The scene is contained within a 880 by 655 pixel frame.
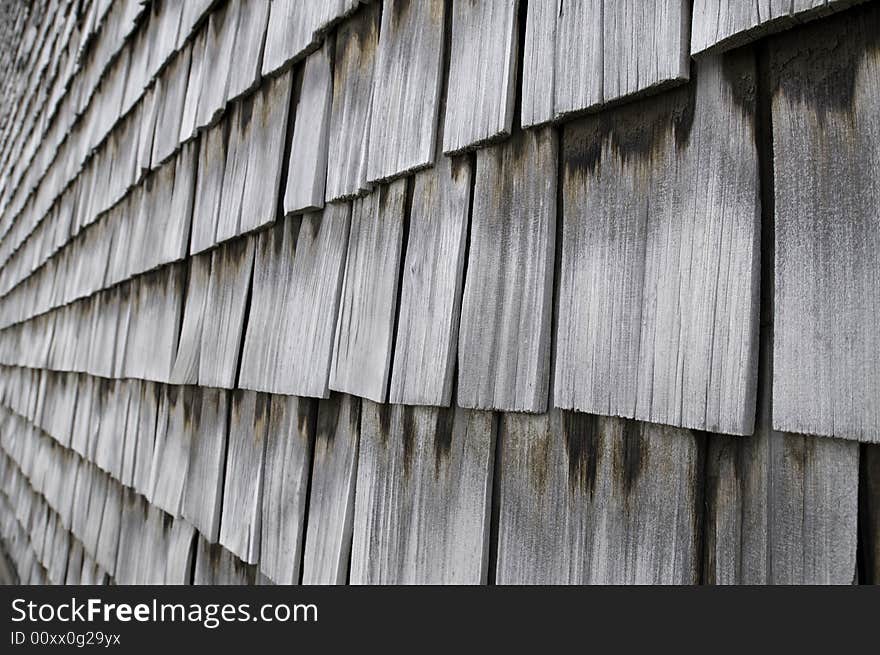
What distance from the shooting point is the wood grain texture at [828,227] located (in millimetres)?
686

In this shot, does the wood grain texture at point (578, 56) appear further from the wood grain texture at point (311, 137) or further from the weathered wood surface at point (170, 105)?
the weathered wood surface at point (170, 105)

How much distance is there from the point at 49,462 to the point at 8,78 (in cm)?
404

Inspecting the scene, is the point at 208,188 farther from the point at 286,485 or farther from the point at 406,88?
the point at 406,88

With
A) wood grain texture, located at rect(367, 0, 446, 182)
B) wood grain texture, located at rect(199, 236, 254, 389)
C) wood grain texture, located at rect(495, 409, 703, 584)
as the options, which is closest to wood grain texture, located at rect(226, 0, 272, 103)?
wood grain texture, located at rect(199, 236, 254, 389)

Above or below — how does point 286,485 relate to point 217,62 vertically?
below

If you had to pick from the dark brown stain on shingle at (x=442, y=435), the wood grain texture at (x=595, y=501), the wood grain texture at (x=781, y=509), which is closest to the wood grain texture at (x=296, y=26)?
the dark brown stain on shingle at (x=442, y=435)

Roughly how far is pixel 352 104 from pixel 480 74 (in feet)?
1.45

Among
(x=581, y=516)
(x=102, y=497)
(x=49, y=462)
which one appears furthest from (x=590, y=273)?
(x=49, y=462)

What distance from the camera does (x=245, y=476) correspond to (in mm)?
1929

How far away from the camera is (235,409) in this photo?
2.04m

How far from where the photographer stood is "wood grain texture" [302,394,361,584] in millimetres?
1452

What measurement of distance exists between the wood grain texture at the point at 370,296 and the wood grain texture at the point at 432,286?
4 centimetres

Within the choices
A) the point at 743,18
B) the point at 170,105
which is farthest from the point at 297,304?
the point at 170,105

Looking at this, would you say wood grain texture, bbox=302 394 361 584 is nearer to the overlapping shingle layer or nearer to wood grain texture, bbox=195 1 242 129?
the overlapping shingle layer
